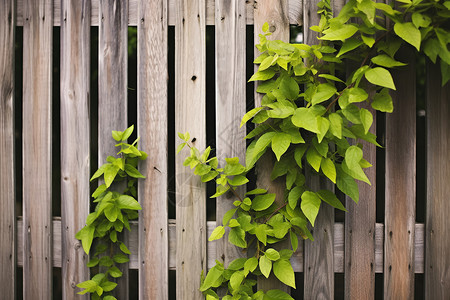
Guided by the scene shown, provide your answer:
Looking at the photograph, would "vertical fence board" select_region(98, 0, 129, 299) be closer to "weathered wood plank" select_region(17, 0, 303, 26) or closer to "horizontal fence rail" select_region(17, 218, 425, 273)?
"weathered wood plank" select_region(17, 0, 303, 26)

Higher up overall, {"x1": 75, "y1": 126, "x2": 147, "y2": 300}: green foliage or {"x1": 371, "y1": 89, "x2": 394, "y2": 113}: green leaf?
{"x1": 371, "y1": 89, "x2": 394, "y2": 113}: green leaf

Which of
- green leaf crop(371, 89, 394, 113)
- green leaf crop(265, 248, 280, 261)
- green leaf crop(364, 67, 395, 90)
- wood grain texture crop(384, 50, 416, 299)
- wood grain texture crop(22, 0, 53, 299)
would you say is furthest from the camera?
wood grain texture crop(22, 0, 53, 299)

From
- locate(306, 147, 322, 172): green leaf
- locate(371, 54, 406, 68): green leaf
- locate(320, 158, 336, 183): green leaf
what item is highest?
locate(371, 54, 406, 68): green leaf

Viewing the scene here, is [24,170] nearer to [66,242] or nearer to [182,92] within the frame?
[66,242]

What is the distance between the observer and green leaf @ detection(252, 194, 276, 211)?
67.8 inches

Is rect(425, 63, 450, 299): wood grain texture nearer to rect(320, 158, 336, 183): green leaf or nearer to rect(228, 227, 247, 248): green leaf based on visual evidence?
rect(320, 158, 336, 183): green leaf

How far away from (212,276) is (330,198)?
70 cm

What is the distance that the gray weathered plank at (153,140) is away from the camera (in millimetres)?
1809

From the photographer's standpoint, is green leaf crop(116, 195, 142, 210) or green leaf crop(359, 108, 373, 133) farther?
green leaf crop(116, 195, 142, 210)

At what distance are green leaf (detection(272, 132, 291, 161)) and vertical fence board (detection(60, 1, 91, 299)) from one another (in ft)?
3.22

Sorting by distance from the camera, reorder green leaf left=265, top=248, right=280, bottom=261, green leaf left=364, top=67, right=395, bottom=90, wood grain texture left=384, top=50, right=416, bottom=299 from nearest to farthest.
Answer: green leaf left=364, top=67, right=395, bottom=90
green leaf left=265, top=248, right=280, bottom=261
wood grain texture left=384, top=50, right=416, bottom=299

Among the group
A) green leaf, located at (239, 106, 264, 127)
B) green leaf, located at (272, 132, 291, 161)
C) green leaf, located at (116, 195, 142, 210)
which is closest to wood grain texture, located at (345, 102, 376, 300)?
green leaf, located at (272, 132, 291, 161)

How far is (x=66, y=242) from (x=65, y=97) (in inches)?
30.3

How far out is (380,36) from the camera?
1.63m
